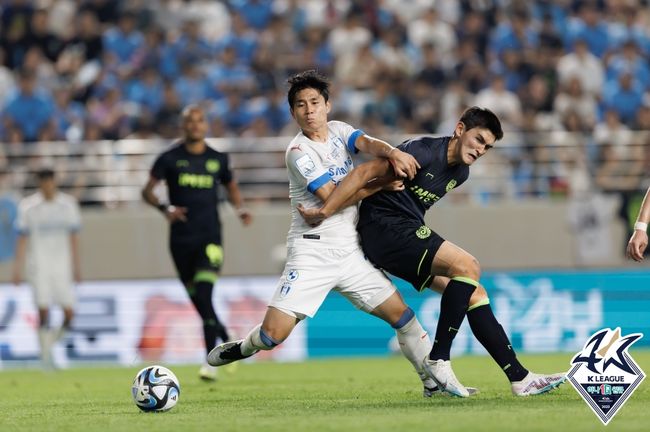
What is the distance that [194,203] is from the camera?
43.7 feet

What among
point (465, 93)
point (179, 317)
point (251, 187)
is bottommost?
point (179, 317)

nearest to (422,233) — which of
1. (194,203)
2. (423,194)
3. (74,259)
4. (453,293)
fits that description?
(423,194)

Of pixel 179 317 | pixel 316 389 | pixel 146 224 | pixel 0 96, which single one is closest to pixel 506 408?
pixel 316 389

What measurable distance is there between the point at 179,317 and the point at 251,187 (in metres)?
3.26

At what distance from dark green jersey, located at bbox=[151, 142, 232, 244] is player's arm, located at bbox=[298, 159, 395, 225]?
420 centimetres

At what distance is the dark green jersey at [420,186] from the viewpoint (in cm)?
922

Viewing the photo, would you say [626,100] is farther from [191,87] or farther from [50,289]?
[50,289]

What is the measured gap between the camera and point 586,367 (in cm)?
765

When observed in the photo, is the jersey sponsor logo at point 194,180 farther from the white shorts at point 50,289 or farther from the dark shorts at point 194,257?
the white shorts at point 50,289

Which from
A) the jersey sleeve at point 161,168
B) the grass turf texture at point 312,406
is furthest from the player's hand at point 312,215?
the jersey sleeve at point 161,168

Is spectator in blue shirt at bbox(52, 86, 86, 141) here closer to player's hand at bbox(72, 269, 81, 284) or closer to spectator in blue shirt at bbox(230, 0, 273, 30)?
spectator in blue shirt at bbox(230, 0, 273, 30)

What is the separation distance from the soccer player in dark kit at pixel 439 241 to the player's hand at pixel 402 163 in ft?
0.44

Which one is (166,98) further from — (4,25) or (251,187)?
(4,25)

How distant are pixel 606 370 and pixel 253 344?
112 inches
